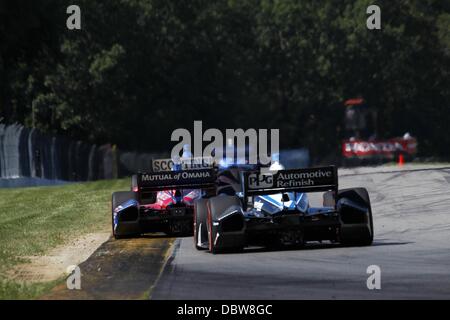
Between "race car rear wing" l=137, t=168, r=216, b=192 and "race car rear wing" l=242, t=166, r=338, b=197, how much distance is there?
333 cm

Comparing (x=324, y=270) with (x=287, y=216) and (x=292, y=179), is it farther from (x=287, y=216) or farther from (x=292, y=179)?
(x=292, y=179)

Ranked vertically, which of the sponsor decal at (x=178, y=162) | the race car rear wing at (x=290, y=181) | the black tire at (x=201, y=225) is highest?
the race car rear wing at (x=290, y=181)

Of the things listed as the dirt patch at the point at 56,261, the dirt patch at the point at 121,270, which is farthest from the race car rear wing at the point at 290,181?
the dirt patch at the point at 56,261

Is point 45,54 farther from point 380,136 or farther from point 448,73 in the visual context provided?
point 448,73

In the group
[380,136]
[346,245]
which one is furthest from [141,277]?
[380,136]

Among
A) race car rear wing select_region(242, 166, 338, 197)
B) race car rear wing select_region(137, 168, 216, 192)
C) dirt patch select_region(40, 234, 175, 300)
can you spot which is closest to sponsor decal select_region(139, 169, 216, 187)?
race car rear wing select_region(137, 168, 216, 192)

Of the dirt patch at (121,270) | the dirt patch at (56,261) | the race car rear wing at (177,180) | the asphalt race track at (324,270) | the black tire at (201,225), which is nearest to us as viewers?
the asphalt race track at (324,270)

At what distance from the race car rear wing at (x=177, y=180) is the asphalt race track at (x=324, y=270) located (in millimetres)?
1179

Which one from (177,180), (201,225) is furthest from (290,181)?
(177,180)

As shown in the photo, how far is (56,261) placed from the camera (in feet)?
51.1

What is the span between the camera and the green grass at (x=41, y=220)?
14.8 metres

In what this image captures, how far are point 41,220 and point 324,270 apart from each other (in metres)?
11.5

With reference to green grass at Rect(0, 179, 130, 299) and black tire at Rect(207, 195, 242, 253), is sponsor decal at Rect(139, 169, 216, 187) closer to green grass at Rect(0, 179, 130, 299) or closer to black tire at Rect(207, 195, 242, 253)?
green grass at Rect(0, 179, 130, 299)

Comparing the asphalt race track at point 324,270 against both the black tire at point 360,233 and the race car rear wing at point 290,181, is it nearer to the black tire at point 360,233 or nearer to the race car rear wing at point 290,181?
the black tire at point 360,233
